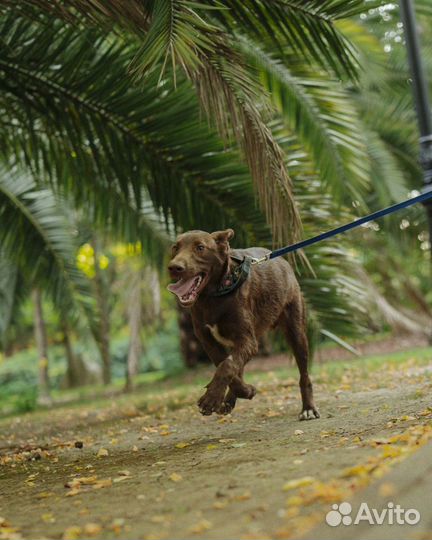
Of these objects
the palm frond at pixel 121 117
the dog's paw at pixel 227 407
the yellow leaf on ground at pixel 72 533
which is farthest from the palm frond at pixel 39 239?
the yellow leaf on ground at pixel 72 533

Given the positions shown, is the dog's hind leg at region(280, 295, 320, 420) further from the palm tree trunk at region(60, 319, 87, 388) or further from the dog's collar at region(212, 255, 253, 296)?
the palm tree trunk at region(60, 319, 87, 388)

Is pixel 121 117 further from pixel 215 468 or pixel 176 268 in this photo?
pixel 215 468

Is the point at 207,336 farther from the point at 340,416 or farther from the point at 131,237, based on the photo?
the point at 131,237

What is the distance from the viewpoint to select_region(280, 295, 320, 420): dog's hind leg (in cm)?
661

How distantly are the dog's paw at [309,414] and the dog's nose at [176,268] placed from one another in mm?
1984

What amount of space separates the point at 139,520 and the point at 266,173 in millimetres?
3449

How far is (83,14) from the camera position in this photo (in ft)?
23.2

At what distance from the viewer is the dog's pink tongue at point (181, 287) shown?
5.25 m

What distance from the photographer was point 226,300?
5691 millimetres

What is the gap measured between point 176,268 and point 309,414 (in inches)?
80.8

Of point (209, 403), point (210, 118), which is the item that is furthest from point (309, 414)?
point (210, 118)

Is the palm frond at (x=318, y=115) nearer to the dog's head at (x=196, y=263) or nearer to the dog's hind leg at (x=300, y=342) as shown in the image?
the dog's hind leg at (x=300, y=342)

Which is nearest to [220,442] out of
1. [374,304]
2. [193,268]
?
[193,268]

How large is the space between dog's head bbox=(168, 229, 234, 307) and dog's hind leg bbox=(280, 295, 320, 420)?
1.18 metres
